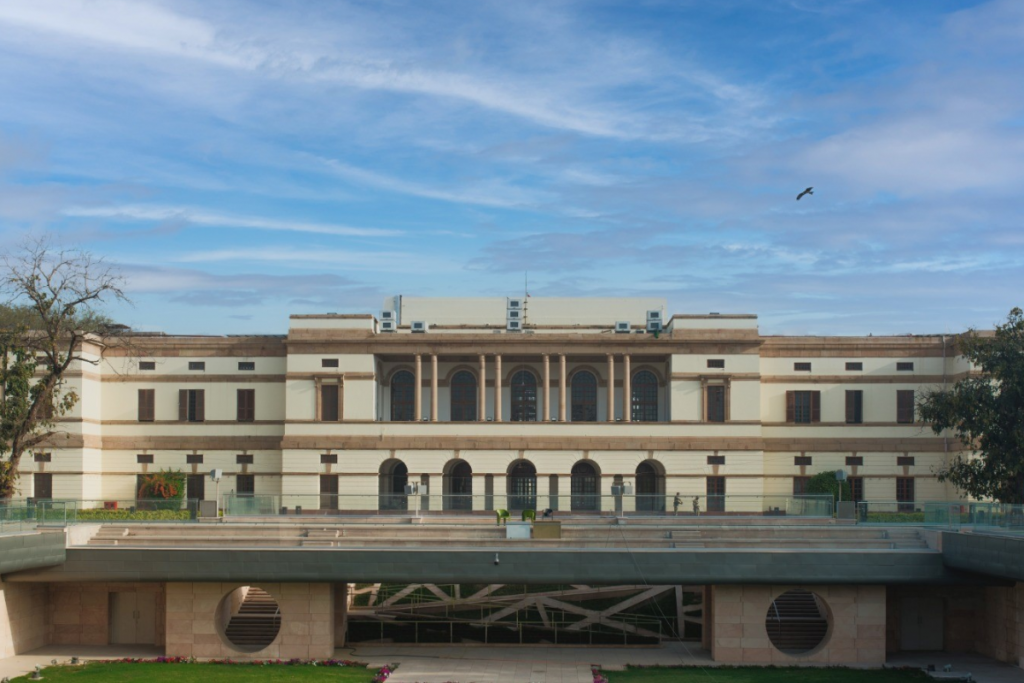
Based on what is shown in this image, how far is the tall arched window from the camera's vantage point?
6512 cm

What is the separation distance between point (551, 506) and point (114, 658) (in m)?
17.2

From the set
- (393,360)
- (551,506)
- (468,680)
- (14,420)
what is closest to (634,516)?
(551,506)

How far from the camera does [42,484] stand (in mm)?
60875

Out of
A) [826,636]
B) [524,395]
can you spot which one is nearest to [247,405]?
[524,395]

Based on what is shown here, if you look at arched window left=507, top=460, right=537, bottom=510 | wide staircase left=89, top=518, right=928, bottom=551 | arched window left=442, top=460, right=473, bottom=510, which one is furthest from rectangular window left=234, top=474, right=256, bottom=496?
wide staircase left=89, top=518, right=928, bottom=551

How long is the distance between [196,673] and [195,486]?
27.4 metres

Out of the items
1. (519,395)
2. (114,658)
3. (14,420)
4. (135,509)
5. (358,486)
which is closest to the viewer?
(114,658)

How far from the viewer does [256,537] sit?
4225cm

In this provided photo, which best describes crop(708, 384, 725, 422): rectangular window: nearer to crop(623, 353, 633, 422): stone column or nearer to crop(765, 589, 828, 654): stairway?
crop(623, 353, 633, 422): stone column

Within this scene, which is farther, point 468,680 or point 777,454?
point 777,454

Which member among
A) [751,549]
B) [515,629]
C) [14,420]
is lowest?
[515,629]

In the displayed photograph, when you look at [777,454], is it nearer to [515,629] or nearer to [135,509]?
[515,629]

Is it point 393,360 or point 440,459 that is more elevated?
point 393,360

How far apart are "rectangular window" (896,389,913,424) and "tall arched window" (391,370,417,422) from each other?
88.1 feet
